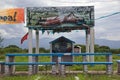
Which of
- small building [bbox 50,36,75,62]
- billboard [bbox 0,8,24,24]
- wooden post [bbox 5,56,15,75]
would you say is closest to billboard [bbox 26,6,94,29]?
billboard [bbox 0,8,24,24]

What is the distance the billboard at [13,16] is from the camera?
813 inches

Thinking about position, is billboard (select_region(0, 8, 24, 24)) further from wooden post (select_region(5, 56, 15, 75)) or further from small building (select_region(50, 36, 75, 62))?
small building (select_region(50, 36, 75, 62))

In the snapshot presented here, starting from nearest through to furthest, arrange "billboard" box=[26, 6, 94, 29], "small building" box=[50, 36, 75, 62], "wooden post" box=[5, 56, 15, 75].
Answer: "wooden post" box=[5, 56, 15, 75] → "billboard" box=[26, 6, 94, 29] → "small building" box=[50, 36, 75, 62]

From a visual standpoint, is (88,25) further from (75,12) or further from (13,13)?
(13,13)

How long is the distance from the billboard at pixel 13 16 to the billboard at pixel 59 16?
38 cm

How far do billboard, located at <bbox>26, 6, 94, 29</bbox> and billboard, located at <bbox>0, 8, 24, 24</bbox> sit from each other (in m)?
0.38

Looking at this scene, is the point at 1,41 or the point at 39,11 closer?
the point at 39,11

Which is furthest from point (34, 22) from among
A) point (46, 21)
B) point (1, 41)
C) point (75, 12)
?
point (1, 41)

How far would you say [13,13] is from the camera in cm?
2072

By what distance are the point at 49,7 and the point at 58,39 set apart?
104 inches

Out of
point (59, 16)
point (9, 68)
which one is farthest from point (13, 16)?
point (9, 68)

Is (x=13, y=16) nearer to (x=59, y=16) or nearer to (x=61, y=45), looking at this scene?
(x=59, y=16)

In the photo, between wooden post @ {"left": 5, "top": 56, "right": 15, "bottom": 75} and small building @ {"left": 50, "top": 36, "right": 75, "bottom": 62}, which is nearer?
wooden post @ {"left": 5, "top": 56, "right": 15, "bottom": 75}

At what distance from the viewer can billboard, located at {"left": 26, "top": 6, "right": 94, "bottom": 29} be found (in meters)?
20.5
